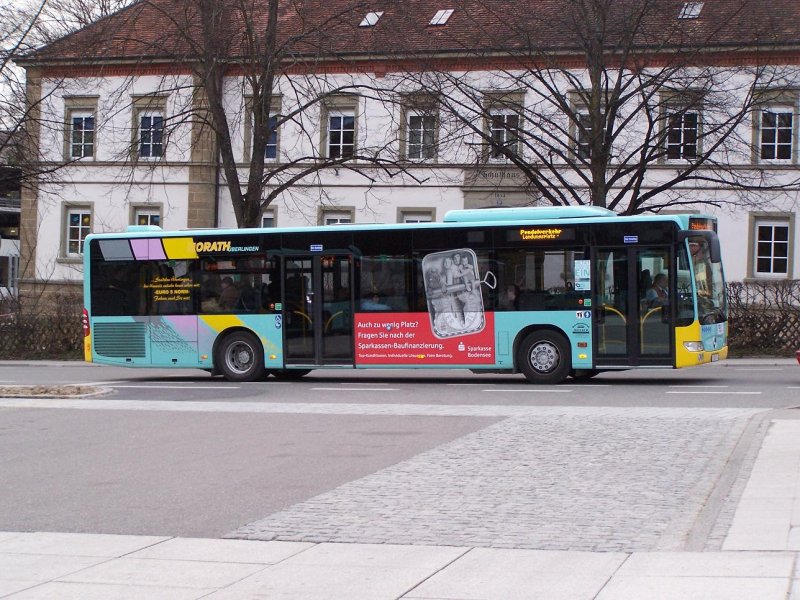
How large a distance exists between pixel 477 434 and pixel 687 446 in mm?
2487

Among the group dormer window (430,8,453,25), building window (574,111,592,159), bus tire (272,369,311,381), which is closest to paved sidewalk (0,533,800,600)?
bus tire (272,369,311,381)

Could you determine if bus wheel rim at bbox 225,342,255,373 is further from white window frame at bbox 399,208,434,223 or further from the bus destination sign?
white window frame at bbox 399,208,434,223

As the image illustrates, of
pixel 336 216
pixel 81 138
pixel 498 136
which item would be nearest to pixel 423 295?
pixel 498 136

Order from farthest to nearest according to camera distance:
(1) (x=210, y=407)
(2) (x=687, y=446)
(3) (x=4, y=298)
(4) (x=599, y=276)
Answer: (3) (x=4, y=298) → (4) (x=599, y=276) → (1) (x=210, y=407) → (2) (x=687, y=446)

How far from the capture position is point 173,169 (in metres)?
44.1

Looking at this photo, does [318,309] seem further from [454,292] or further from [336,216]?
[336,216]

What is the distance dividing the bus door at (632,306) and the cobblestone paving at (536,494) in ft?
19.5

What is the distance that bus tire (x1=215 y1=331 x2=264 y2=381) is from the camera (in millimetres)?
22516

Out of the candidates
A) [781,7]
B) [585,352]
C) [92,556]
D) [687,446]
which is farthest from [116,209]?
[92,556]

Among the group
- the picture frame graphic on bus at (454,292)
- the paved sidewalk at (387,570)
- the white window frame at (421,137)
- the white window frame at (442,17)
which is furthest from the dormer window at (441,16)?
the paved sidewalk at (387,570)

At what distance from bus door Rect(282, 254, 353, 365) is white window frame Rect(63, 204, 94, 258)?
2506 centimetres

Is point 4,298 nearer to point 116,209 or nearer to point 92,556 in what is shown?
point 116,209

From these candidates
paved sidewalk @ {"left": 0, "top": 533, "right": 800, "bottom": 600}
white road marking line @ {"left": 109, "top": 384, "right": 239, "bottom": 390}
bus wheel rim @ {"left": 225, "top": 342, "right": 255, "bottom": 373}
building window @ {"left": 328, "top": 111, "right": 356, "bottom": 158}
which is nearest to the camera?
paved sidewalk @ {"left": 0, "top": 533, "right": 800, "bottom": 600}

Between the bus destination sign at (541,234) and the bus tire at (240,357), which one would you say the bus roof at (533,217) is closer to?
the bus destination sign at (541,234)
